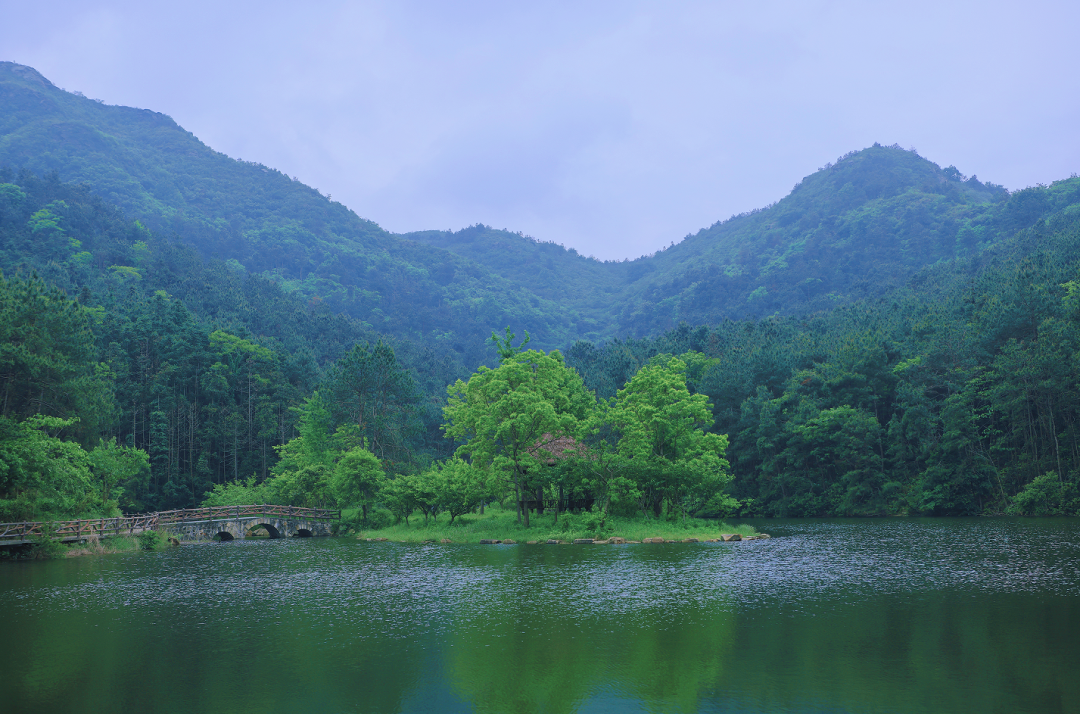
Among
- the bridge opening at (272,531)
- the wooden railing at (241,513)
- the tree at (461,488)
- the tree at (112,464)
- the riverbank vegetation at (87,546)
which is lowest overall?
the bridge opening at (272,531)

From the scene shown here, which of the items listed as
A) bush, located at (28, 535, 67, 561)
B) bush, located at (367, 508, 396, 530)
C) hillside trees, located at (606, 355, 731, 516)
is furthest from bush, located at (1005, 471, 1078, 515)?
bush, located at (28, 535, 67, 561)

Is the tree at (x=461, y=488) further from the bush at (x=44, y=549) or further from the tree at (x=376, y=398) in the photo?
the bush at (x=44, y=549)

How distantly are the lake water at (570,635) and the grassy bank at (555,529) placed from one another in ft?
28.3

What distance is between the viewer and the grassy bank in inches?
Result: 1587

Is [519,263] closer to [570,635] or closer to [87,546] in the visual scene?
[87,546]

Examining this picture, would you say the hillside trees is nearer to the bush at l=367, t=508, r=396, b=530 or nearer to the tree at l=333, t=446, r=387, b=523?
the tree at l=333, t=446, r=387, b=523

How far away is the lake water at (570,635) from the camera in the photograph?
42.3 feet

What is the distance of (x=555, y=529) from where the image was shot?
141 feet

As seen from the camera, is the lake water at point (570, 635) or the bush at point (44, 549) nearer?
the lake water at point (570, 635)

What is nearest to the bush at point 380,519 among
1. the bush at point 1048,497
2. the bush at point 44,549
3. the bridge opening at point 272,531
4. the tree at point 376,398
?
the bridge opening at point 272,531

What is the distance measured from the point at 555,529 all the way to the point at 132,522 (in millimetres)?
25846

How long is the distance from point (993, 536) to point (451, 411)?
34.6 m

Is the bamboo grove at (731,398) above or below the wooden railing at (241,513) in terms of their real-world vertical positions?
above

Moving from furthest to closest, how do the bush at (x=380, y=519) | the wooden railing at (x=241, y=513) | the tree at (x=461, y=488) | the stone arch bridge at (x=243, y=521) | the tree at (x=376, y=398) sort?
the tree at (x=376, y=398) < the bush at (x=380, y=519) < the wooden railing at (x=241, y=513) < the stone arch bridge at (x=243, y=521) < the tree at (x=461, y=488)
